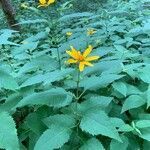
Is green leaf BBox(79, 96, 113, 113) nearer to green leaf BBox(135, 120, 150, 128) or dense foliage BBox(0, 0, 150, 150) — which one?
dense foliage BBox(0, 0, 150, 150)

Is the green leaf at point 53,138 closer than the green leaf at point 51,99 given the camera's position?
Yes

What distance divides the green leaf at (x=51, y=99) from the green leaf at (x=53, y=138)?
127 mm

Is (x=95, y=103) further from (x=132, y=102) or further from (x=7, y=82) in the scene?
(x=7, y=82)

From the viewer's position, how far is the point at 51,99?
1737 millimetres

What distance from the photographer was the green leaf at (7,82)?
1624mm

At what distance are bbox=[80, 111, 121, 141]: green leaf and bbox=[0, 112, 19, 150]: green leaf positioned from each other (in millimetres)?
287

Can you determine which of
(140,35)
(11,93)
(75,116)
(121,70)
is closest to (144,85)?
(121,70)

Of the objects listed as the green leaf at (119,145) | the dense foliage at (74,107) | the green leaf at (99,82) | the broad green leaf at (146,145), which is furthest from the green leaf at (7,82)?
the broad green leaf at (146,145)

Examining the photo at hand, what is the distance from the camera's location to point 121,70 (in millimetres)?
2045

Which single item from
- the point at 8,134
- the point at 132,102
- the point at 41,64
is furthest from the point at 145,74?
the point at 8,134

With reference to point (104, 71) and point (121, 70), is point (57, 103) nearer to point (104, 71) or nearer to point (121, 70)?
point (104, 71)

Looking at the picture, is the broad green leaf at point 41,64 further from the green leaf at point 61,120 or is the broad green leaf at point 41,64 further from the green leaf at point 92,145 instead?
the green leaf at point 92,145

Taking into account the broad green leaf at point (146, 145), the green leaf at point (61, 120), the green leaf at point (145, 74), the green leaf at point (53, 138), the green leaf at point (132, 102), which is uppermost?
the green leaf at point (53, 138)

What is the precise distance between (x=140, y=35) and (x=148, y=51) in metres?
0.60
